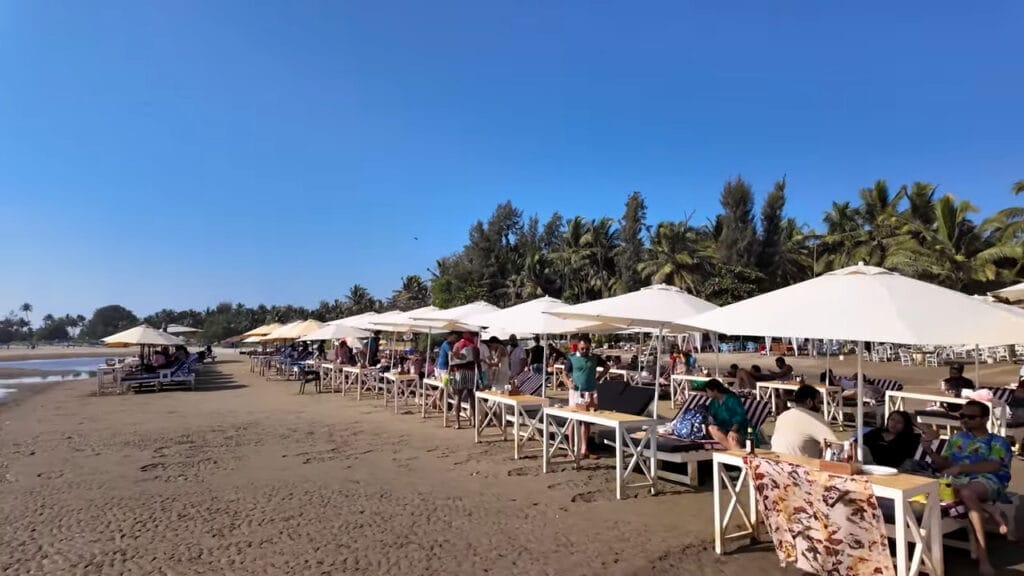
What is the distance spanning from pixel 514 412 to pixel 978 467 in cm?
527

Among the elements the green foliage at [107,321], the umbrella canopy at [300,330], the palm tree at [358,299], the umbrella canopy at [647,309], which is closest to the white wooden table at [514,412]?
the umbrella canopy at [647,309]

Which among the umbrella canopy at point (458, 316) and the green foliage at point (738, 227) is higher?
the green foliage at point (738, 227)

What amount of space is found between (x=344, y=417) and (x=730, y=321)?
8730 mm

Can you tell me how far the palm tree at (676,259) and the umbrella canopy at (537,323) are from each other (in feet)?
92.1

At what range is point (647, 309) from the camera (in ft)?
22.9

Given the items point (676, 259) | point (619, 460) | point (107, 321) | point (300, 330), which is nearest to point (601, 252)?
point (676, 259)

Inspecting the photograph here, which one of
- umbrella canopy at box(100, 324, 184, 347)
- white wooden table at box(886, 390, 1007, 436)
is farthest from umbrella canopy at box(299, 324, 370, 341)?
white wooden table at box(886, 390, 1007, 436)

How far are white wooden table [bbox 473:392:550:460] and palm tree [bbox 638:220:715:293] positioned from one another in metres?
28.6

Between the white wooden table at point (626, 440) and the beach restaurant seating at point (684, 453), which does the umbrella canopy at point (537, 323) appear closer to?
the white wooden table at point (626, 440)

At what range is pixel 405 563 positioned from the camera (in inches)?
168

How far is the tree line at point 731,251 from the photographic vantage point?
29.5 m

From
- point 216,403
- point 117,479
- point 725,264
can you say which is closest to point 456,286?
point 725,264

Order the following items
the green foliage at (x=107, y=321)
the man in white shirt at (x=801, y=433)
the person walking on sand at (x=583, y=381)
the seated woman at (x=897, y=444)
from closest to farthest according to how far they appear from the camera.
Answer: the man in white shirt at (x=801, y=433) → the seated woman at (x=897, y=444) → the person walking on sand at (x=583, y=381) → the green foliage at (x=107, y=321)

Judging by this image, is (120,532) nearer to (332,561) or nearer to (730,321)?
(332,561)
